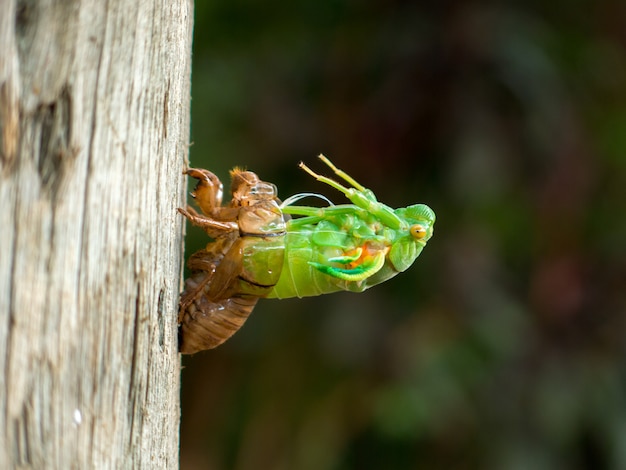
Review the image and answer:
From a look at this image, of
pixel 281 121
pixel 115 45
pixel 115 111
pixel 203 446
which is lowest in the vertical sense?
pixel 203 446

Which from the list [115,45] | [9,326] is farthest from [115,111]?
[9,326]

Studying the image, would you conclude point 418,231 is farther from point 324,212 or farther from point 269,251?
point 269,251

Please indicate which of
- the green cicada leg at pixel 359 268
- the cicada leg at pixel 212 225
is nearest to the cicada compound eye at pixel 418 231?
the green cicada leg at pixel 359 268

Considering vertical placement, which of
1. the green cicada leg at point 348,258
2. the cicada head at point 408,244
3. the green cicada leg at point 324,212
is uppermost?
the green cicada leg at point 324,212

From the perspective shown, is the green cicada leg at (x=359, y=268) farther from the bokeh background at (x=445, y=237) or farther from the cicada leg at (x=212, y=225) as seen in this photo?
the bokeh background at (x=445, y=237)

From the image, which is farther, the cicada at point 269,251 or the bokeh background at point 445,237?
the bokeh background at point 445,237

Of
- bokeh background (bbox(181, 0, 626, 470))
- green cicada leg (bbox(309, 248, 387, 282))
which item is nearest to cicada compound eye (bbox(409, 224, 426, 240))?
green cicada leg (bbox(309, 248, 387, 282))

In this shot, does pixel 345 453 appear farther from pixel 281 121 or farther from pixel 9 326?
pixel 9 326

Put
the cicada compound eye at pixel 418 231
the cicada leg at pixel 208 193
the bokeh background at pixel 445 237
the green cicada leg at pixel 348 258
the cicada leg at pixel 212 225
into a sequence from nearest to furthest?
the cicada leg at pixel 212 225 → the cicada leg at pixel 208 193 → the green cicada leg at pixel 348 258 → the cicada compound eye at pixel 418 231 → the bokeh background at pixel 445 237
